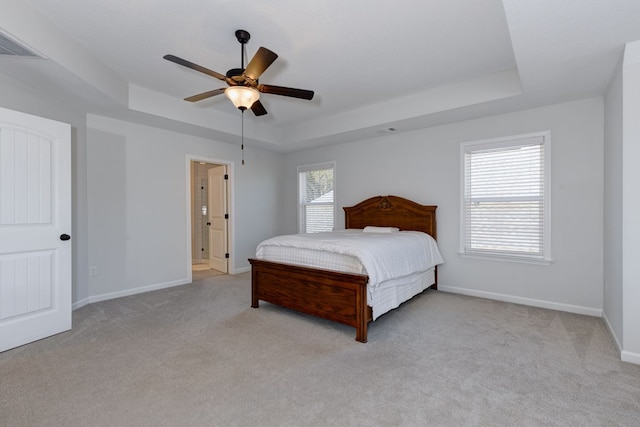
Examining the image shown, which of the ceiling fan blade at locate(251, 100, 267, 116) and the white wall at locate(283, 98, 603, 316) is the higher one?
the ceiling fan blade at locate(251, 100, 267, 116)

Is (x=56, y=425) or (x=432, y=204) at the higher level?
(x=432, y=204)

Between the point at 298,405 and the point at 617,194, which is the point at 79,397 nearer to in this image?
the point at 298,405

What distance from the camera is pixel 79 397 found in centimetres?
189

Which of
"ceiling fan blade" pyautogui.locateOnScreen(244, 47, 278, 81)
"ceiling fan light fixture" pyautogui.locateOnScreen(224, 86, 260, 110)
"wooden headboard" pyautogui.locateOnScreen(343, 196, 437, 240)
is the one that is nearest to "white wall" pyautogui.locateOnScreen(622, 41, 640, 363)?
"wooden headboard" pyautogui.locateOnScreen(343, 196, 437, 240)

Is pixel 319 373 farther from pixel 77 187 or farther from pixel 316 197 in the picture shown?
pixel 316 197

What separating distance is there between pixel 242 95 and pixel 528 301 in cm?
397

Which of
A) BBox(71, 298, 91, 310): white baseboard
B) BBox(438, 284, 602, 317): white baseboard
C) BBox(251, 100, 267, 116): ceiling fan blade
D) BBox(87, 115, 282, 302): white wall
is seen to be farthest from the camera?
BBox(87, 115, 282, 302): white wall

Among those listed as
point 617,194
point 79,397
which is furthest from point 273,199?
point 617,194

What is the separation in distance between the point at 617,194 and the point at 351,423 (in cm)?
278

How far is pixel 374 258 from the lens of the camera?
9.30 ft

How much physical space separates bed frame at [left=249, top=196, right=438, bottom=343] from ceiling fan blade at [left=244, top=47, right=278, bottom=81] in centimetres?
186

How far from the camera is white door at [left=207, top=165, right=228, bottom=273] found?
5574mm

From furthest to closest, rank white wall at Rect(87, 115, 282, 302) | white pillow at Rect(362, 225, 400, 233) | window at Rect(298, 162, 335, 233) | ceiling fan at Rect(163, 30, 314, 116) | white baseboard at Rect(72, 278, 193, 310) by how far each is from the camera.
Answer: window at Rect(298, 162, 335, 233)
white pillow at Rect(362, 225, 400, 233)
white wall at Rect(87, 115, 282, 302)
white baseboard at Rect(72, 278, 193, 310)
ceiling fan at Rect(163, 30, 314, 116)

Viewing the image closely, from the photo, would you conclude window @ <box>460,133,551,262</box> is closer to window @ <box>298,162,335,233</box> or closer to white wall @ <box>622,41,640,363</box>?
white wall @ <box>622,41,640,363</box>
